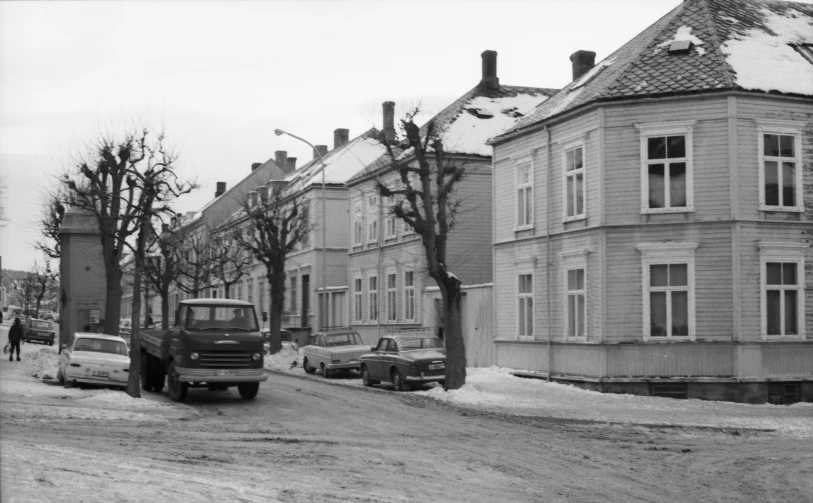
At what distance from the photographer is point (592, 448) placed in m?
16.8

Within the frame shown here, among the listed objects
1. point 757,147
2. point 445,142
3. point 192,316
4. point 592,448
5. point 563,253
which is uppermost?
point 445,142

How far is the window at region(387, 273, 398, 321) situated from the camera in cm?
4588

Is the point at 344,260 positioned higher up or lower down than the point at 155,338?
higher up

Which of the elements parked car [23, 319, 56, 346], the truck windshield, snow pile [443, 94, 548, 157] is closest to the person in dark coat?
the truck windshield

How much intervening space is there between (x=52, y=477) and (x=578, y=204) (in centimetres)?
2014

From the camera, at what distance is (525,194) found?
32219 mm

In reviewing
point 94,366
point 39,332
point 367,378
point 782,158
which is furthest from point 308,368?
point 39,332

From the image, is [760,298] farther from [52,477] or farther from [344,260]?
[344,260]

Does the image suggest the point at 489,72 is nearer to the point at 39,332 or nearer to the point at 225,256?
the point at 225,256

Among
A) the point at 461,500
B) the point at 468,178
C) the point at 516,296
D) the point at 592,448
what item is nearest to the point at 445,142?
the point at 468,178

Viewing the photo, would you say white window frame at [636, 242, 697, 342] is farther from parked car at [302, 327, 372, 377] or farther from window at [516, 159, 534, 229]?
parked car at [302, 327, 372, 377]

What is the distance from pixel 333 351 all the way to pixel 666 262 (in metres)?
12.6

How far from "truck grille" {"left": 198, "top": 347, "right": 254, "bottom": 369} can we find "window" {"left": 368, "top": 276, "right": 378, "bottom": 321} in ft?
79.9

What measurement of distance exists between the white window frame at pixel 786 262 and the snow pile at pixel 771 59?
4085mm
